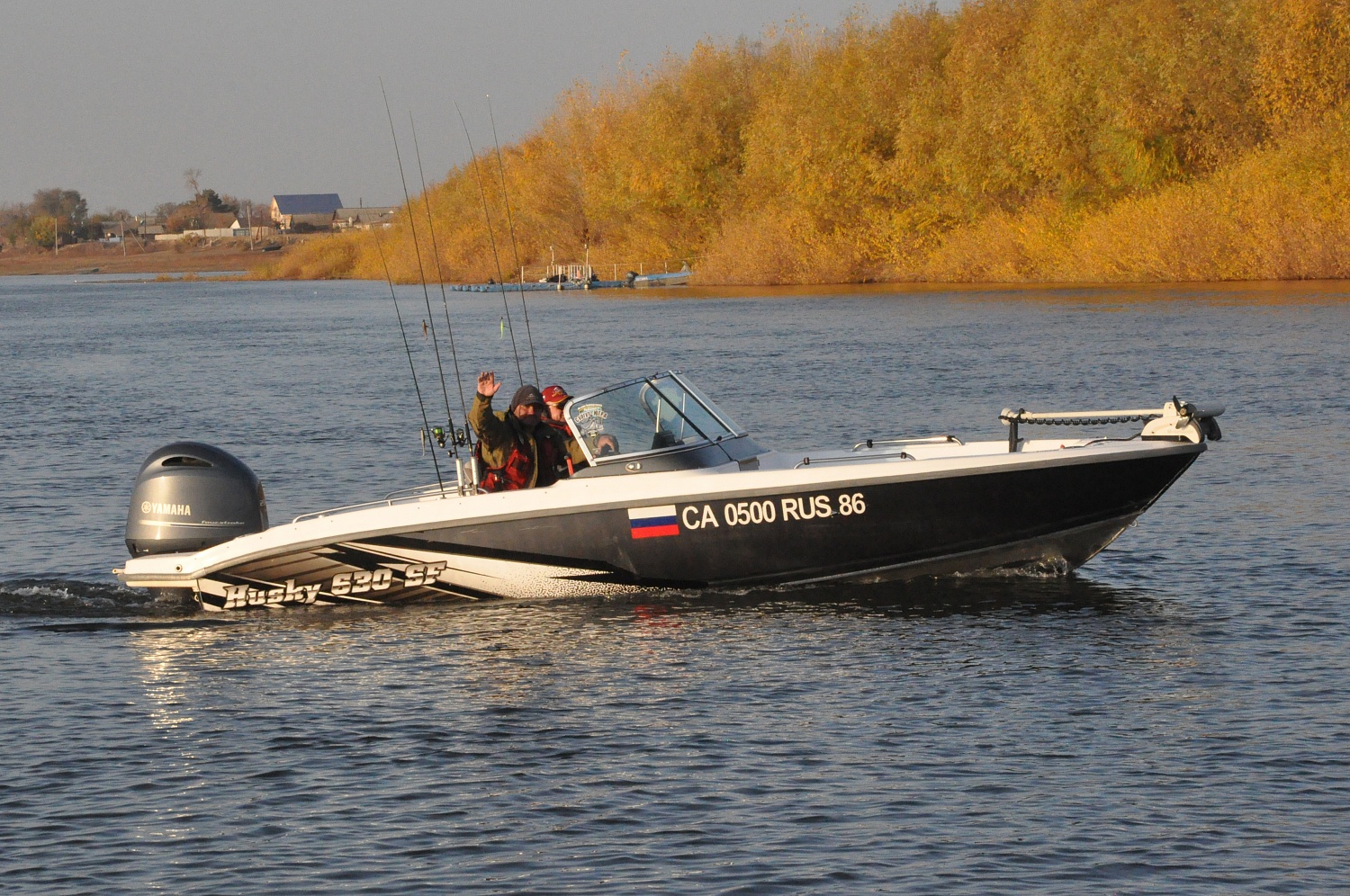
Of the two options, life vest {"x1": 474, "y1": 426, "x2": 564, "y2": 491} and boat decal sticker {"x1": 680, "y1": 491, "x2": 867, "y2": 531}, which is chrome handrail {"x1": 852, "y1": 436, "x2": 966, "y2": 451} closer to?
boat decal sticker {"x1": 680, "y1": 491, "x2": 867, "y2": 531}

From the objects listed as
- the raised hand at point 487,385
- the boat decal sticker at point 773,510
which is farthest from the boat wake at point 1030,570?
the raised hand at point 487,385

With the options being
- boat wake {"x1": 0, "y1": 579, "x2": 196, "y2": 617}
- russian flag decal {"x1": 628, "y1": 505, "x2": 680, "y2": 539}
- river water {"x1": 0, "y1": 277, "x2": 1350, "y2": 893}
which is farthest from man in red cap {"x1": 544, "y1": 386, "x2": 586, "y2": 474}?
boat wake {"x1": 0, "y1": 579, "x2": 196, "y2": 617}

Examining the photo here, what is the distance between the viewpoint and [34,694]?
1051 cm

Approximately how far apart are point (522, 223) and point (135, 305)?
23.3 metres

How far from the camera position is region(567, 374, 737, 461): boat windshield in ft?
39.5

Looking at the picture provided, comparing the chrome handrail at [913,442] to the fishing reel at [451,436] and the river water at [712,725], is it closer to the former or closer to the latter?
the river water at [712,725]

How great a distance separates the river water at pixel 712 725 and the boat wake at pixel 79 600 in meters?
0.04

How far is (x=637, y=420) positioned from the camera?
12148 mm

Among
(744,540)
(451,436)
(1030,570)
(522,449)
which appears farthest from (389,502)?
(1030,570)

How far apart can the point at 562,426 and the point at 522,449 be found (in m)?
0.36

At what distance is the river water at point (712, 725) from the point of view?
7285 mm

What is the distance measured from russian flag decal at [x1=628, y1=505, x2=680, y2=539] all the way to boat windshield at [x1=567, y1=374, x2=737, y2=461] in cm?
49

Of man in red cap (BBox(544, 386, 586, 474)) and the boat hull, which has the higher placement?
man in red cap (BBox(544, 386, 586, 474))

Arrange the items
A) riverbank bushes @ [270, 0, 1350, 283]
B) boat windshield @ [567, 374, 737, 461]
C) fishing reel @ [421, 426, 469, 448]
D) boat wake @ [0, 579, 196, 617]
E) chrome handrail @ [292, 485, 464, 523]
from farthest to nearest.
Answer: riverbank bushes @ [270, 0, 1350, 283] < boat wake @ [0, 579, 196, 617] < chrome handrail @ [292, 485, 464, 523] < boat windshield @ [567, 374, 737, 461] < fishing reel @ [421, 426, 469, 448]
